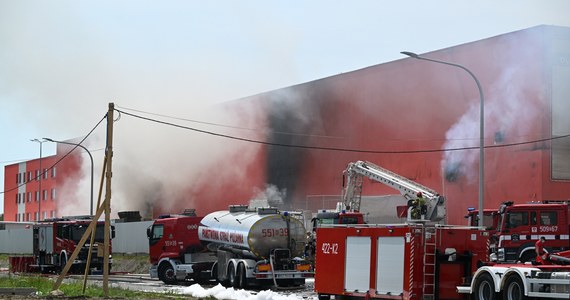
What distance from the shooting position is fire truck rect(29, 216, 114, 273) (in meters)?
42.6

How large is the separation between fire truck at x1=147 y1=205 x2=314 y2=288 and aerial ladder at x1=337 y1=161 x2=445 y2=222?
8426 millimetres

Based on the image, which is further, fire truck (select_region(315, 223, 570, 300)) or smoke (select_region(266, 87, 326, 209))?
smoke (select_region(266, 87, 326, 209))

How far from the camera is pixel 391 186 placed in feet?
135

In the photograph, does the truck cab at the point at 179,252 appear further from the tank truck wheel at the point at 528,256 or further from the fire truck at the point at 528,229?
the tank truck wheel at the point at 528,256

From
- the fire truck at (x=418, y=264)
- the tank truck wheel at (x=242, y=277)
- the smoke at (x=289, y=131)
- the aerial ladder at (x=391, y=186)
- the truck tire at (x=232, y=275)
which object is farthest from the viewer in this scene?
the smoke at (x=289, y=131)

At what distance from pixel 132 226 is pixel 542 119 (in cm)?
2860

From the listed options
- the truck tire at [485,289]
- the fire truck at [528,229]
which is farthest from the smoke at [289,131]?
the truck tire at [485,289]

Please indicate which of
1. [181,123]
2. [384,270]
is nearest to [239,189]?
[181,123]

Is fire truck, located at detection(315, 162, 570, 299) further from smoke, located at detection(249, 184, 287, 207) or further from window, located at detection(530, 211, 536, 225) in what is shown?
smoke, located at detection(249, 184, 287, 207)

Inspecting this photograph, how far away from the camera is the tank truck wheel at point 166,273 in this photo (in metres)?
32.8

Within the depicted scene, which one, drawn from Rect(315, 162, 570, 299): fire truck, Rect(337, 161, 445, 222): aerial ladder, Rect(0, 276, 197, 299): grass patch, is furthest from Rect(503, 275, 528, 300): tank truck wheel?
Rect(337, 161, 445, 222): aerial ladder

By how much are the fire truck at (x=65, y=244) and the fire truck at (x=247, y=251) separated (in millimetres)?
11478

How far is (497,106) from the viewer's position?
4194 centimetres

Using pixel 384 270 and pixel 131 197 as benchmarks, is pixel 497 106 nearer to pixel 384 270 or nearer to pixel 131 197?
pixel 384 270
